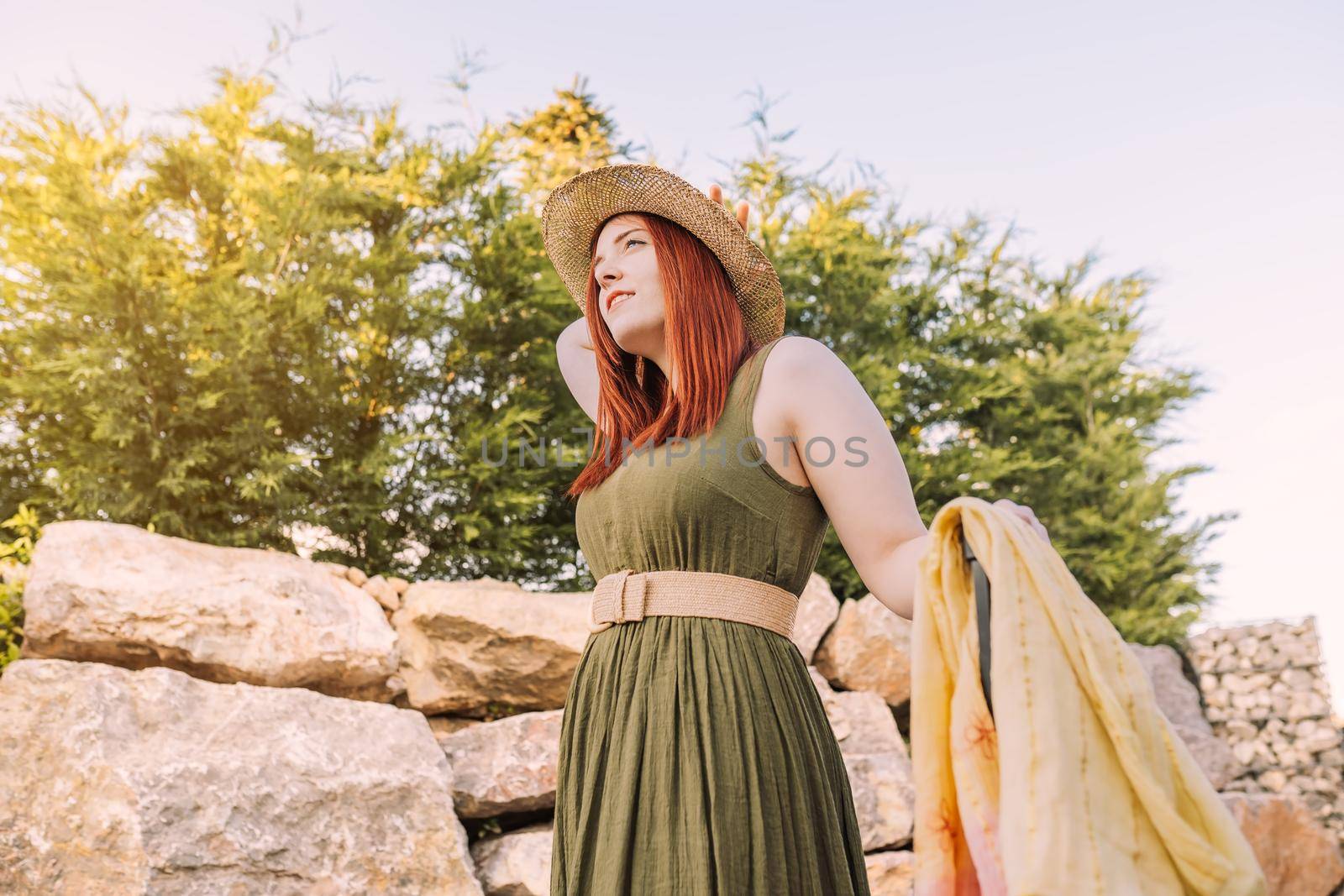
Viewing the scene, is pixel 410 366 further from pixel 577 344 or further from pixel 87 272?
pixel 577 344

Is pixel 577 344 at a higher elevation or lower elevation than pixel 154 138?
lower

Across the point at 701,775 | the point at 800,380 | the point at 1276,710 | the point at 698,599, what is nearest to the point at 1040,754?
the point at 701,775

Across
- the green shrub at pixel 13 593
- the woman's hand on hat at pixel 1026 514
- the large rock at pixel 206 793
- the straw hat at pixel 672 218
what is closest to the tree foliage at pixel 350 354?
the green shrub at pixel 13 593

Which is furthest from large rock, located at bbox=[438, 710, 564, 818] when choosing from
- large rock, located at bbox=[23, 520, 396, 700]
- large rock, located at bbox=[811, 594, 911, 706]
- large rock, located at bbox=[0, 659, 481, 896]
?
large rock, located at bbox=[811, 594, 911, 706]

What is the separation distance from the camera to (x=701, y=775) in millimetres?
1508

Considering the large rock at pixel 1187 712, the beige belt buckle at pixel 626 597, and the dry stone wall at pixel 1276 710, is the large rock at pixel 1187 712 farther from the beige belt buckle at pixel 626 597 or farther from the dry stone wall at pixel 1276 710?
the beige belt buckle at pixel 626 597

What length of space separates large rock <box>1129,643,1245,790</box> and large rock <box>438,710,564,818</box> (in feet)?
16.6

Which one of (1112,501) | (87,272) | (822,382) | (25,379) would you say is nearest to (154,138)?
(87,272)

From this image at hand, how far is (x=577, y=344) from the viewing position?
253cm

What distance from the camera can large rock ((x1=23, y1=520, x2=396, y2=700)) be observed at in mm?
3885

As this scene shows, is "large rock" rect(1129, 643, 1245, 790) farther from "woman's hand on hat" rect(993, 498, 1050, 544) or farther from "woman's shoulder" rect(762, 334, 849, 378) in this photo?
"woman's hand on hat" rect(993, 498, 1050, 544)

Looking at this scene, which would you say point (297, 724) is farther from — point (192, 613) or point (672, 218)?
point (672, 218)

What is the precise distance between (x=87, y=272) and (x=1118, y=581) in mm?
6846

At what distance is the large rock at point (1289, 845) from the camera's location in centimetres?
629
